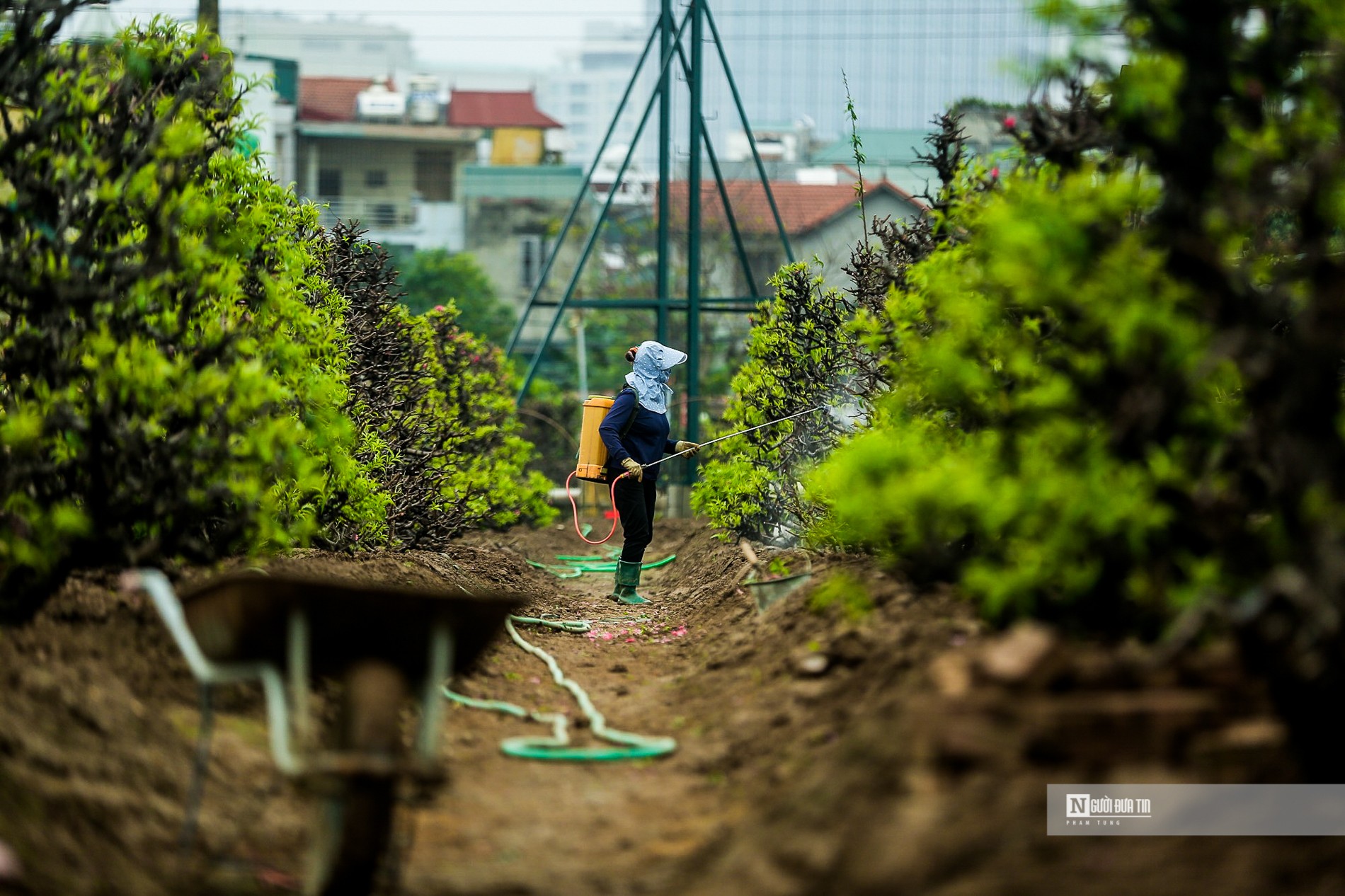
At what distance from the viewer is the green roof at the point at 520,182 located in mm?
49062

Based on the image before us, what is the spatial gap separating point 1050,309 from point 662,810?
9.03 ft

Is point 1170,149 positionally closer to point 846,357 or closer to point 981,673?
point 981,673

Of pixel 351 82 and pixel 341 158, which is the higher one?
pixel 351 82

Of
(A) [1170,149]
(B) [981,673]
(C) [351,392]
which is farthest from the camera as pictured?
(C) [351,392]

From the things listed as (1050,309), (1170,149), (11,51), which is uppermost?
(11,51)

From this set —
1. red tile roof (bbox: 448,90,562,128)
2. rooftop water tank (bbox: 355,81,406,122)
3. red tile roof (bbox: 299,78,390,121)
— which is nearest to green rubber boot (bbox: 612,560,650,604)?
rooftop water tank (bbox: 355,81,406,122)

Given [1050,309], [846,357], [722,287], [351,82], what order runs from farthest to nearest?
[351,82]
[722,287]
[846,357]
[1050,309]

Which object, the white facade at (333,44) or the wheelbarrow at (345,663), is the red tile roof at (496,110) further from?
the wheelbarrow at (345,663)

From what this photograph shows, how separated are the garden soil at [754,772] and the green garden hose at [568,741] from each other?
60 millimetres

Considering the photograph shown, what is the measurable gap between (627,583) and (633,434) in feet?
4.16

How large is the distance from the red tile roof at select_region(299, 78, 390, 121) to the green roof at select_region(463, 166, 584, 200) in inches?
232

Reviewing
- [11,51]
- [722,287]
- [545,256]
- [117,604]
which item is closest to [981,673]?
[117,604]

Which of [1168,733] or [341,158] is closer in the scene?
[1168,733]

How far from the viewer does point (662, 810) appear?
18.3 ft
